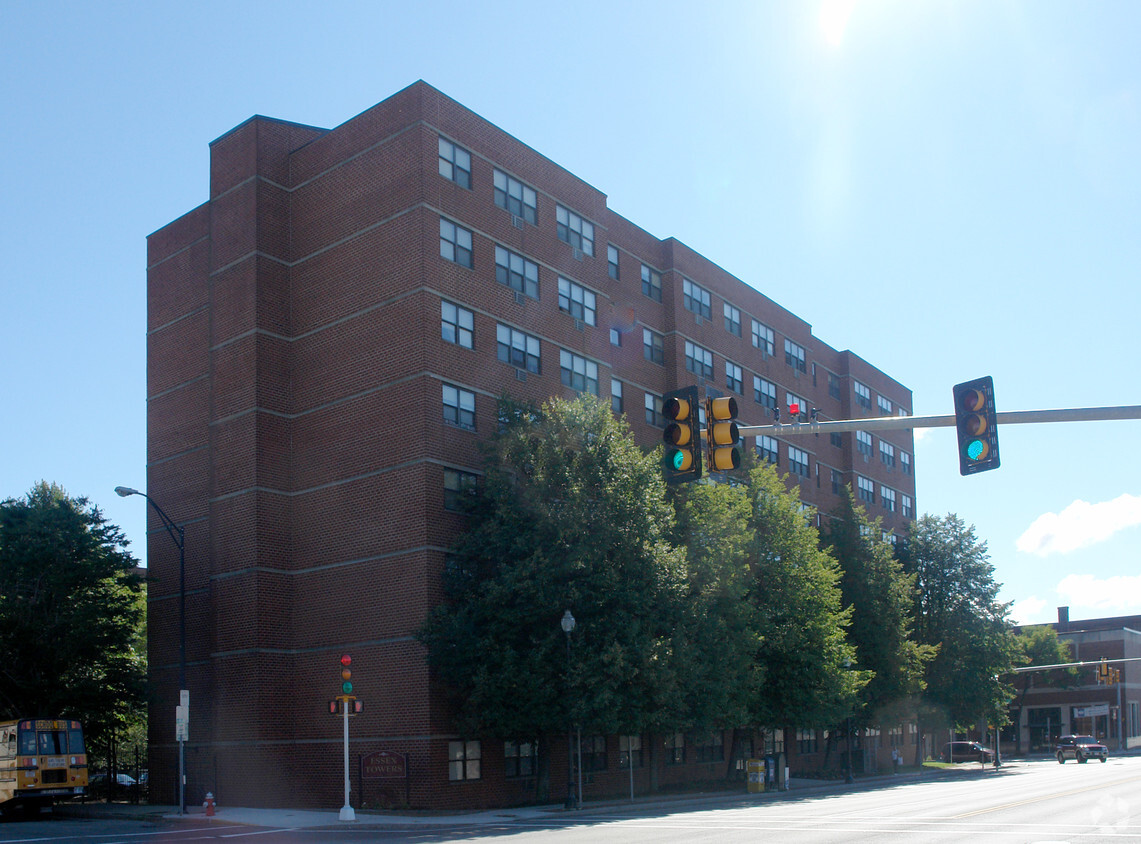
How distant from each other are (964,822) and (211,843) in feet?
51.6

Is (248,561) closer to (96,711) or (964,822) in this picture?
(96,711)

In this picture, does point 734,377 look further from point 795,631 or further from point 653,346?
point 795,631

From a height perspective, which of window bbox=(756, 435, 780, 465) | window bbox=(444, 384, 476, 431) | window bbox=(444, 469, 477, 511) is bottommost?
window bbox=(444, 469, 477, 511)

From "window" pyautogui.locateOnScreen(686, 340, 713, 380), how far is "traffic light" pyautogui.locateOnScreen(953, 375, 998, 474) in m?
40.4

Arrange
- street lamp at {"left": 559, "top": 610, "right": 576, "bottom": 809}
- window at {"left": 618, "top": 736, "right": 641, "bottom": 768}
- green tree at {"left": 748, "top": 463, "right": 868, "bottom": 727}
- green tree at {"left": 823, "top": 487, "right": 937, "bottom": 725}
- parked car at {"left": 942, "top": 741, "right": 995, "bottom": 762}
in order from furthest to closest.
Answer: parked car at {"left": 942, "top": 741, "right": 995, "bottom": 762} → green tree at {"left": 823, "top": 487, "right": 937, "bottom": 725} → green tree at {"left": 748, "top": 463, "right": 868, "bottom": 727} → window at {"left": 618, "top": 736, "right": 641, "bottom": 768} → street lamp at {"left": 559, "top": 610, "right": 576, "bottom": 809}

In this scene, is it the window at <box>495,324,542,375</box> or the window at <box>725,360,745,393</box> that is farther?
the window at <box>725,360,745,393</box>

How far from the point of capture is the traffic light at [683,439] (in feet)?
41.2

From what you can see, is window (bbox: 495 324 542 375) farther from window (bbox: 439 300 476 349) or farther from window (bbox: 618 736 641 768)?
window (bbox: 618 736 641 768)

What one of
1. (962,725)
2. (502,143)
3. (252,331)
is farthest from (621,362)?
(962,725)

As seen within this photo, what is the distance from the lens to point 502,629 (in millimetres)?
32188

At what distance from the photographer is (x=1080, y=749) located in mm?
70375

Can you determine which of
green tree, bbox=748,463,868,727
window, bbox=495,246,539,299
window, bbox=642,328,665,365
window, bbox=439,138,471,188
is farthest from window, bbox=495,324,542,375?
green tree, bbox=748,463,868,727

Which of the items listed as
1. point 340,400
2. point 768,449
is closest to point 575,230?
point 340,400

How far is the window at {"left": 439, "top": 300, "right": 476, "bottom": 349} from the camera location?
36.7 metres
